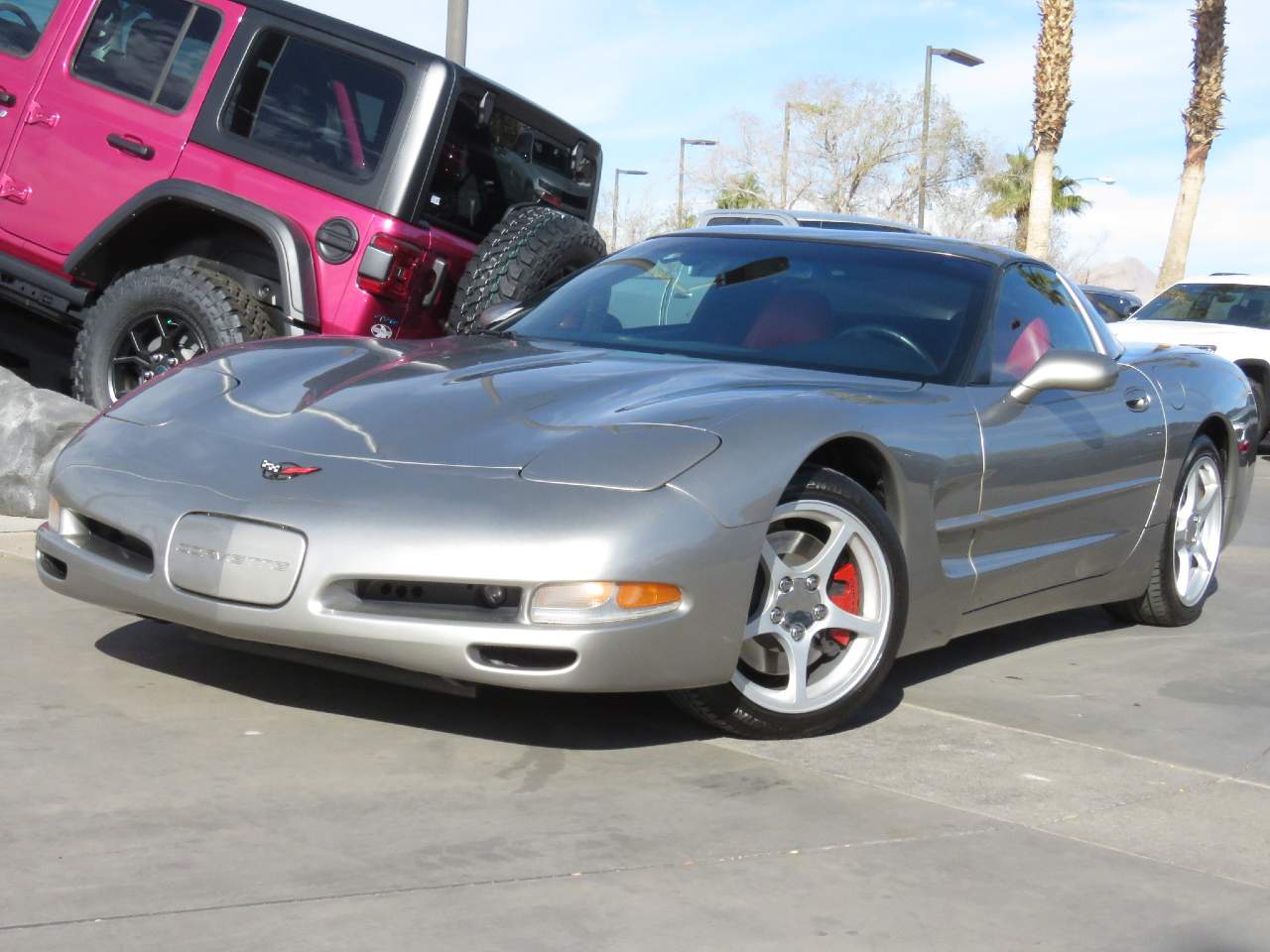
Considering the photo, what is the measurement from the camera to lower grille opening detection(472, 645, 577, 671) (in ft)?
11.9

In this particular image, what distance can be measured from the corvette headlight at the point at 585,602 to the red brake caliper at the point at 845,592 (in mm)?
746

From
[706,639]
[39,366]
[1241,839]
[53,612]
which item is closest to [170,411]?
[53,612]

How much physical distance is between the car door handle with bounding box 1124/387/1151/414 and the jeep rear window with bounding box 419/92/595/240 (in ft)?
10.3

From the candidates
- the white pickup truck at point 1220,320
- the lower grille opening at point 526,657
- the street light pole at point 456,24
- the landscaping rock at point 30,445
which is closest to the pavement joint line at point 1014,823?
the lower grille opening at point 526,657

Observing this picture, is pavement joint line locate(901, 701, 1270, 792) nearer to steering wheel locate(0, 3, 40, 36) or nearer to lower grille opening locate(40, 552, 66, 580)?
lower grille opening locate(40, 552, 66, 580)

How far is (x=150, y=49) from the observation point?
7.45m

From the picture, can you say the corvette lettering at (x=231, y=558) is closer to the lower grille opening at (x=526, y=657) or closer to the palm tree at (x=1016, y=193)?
the lower grille opening at (x=526, y=657)

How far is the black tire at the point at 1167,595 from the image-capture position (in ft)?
19.5

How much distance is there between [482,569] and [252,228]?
417 cm

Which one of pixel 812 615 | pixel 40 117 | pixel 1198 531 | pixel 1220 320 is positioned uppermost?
pixel 40 117

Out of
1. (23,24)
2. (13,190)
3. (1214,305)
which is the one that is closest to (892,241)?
(13,190)

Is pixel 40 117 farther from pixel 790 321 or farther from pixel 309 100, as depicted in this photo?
pixel 790 321

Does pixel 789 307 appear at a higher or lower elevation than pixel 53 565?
higher

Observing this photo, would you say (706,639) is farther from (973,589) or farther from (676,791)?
(973,589)
